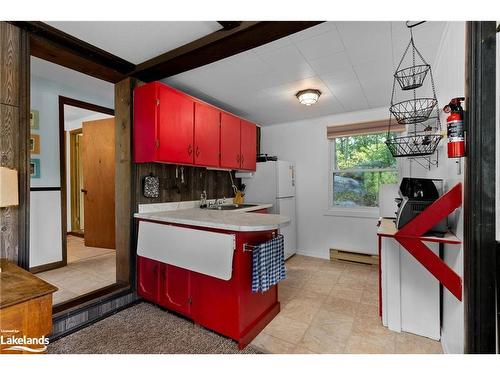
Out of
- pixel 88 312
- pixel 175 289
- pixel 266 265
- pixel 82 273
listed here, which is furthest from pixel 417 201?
pixel 82 273

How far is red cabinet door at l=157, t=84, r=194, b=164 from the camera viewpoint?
221 centimetres

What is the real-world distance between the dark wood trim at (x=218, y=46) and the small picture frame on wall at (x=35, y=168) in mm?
1726

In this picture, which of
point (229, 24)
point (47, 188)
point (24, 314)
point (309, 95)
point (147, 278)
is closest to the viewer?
point (24, 314)

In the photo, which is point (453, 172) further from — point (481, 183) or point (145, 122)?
point (145, 122)

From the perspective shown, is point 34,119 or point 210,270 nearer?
point 210,270

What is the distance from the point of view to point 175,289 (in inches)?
80.4

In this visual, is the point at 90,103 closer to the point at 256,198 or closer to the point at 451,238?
the point at 256,198

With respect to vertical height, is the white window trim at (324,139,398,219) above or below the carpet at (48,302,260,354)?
above

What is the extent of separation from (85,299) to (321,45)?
9.20 feet

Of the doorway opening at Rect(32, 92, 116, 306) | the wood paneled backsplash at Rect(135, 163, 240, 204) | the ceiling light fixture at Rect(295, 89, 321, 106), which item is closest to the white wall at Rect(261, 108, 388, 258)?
the ceiling light fixture at Rect(295, 89, 321, 106)

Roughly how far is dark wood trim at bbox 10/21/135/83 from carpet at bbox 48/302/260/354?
84.2 inches

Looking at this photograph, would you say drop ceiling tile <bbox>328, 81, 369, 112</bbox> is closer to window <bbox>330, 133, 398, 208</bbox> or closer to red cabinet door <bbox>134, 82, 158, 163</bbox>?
window <bbox>330, 133, 398, 208</bbox>

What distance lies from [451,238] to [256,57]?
1.93 metres

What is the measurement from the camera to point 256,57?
Answer: 2061 mm
